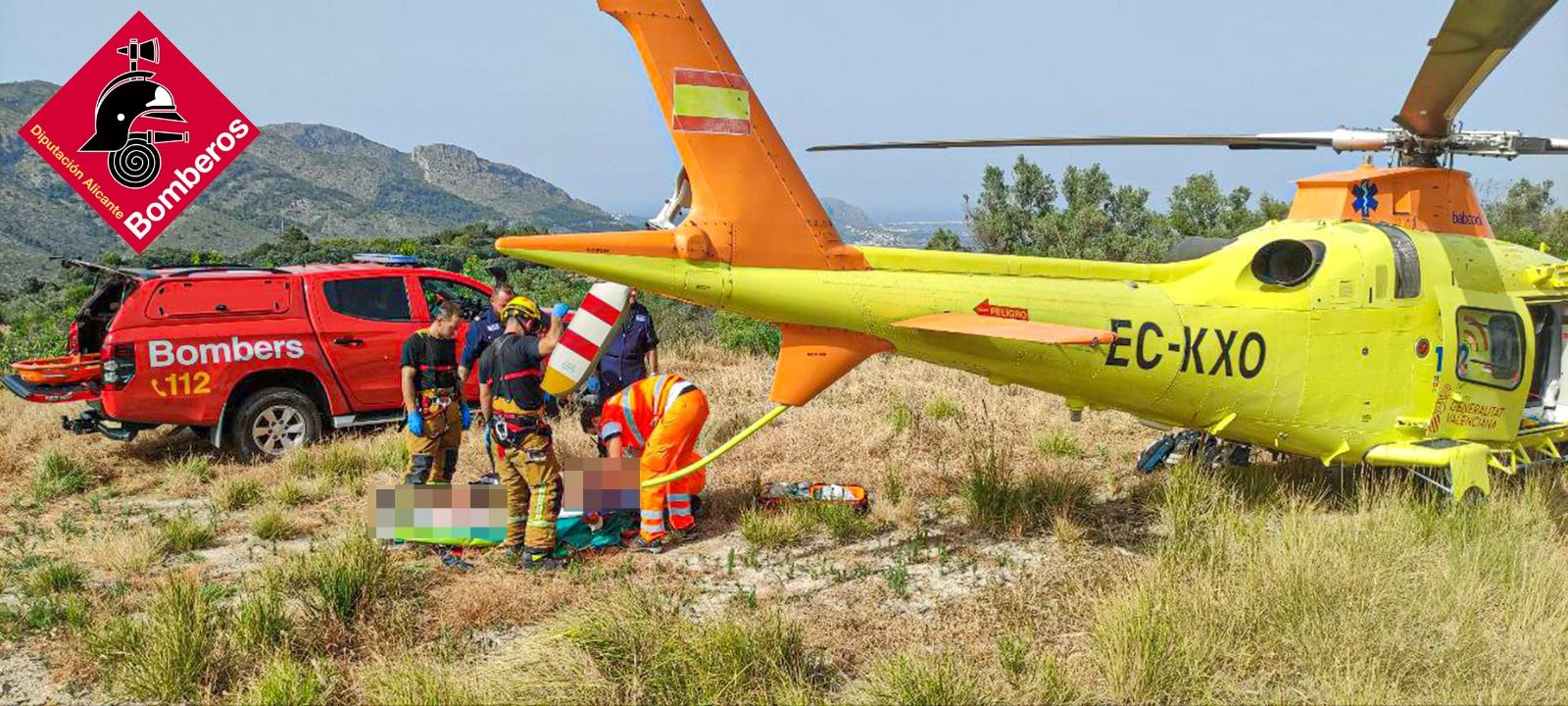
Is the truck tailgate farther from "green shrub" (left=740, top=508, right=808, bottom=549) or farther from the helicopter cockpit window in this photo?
the helicopter cockpit window

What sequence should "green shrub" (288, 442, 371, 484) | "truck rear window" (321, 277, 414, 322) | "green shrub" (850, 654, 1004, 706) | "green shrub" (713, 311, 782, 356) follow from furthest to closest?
"green shrub" (713, 311, 782, 356)
"truck rear window" (321, 277, 414, 322)
"green shrub" (288, 442, 371, 484)
"green shrub" (850, 654, 1004, 706)

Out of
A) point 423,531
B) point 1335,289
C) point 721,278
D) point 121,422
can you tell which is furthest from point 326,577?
point 1335,289

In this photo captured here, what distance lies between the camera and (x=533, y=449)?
6.22 m

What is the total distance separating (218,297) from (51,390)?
1.50 m

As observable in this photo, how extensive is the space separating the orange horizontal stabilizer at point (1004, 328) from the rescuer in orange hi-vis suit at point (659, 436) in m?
1.74

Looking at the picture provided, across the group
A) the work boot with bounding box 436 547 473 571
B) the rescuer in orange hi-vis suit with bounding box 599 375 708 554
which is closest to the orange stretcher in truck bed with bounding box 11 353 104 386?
the work boot with bounding box 436 547 473 571

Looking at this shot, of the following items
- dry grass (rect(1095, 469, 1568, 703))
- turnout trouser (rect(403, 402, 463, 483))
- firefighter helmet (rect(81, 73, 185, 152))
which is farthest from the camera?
firefighter helmet (rect(81, 73, 185, 152))

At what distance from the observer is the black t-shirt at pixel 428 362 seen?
7133 mm

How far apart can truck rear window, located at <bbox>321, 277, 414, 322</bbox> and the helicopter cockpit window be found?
9051 millimetres

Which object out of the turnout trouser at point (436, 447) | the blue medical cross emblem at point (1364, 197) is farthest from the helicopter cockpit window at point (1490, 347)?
the turnout trouser at point (436, 447)

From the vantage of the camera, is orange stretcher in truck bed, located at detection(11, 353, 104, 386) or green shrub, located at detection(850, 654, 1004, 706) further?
orange stretcher in truck bed, located at detection(11, 353, 104, 386)

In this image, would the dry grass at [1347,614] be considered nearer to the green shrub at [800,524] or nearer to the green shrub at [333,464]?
the green shrub at [800,524]

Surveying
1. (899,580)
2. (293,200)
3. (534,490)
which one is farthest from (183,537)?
(293,200)

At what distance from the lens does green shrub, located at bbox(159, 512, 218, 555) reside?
21.3ft
